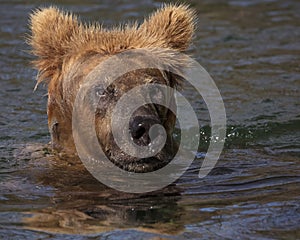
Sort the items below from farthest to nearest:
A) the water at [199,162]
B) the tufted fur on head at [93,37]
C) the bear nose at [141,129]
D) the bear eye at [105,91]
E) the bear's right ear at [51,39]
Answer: the bear's right ear at [51,39] < the tufted fur on head at [93,37] < the bear eye at [105,91] < the bear nose at [141,129] < the water at [199,162]

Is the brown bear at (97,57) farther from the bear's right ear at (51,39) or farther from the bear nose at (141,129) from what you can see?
the bear nose at (141,129)

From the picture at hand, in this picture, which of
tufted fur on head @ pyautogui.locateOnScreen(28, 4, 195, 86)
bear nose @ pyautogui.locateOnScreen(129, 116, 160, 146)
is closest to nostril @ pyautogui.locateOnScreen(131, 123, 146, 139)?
bear nose @ pyautogui.locateOnScreen(129, 116, 160, 146)

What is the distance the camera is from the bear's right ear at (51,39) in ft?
24.2

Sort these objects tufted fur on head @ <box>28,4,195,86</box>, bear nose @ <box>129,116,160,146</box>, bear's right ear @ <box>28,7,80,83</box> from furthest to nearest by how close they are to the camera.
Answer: bear's right ear @ <box>28,7,80,83</box>
tufted fur on head @ <box>28,4,195,86</box>
bear nose @ <box>129,116,160,146</box>

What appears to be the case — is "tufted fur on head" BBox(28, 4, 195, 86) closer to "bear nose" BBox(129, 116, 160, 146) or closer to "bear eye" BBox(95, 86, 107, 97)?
"bear eye" BBox(95, 86, 107, 97)

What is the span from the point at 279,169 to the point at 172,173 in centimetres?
94

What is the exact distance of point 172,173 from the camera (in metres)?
7.04

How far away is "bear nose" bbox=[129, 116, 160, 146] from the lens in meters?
6.20

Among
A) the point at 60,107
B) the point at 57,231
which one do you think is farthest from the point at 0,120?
the point at 57,231

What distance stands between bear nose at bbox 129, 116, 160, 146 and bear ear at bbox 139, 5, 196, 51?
1.34m

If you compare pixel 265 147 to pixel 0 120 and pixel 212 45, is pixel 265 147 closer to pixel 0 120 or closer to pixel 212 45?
pixel 0 120

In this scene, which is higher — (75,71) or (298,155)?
(75,71)

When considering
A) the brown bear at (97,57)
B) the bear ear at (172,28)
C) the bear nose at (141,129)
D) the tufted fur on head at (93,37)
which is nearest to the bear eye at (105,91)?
the brown bear at (97,57)

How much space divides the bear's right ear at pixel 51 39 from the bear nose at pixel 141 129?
53.7 inches
